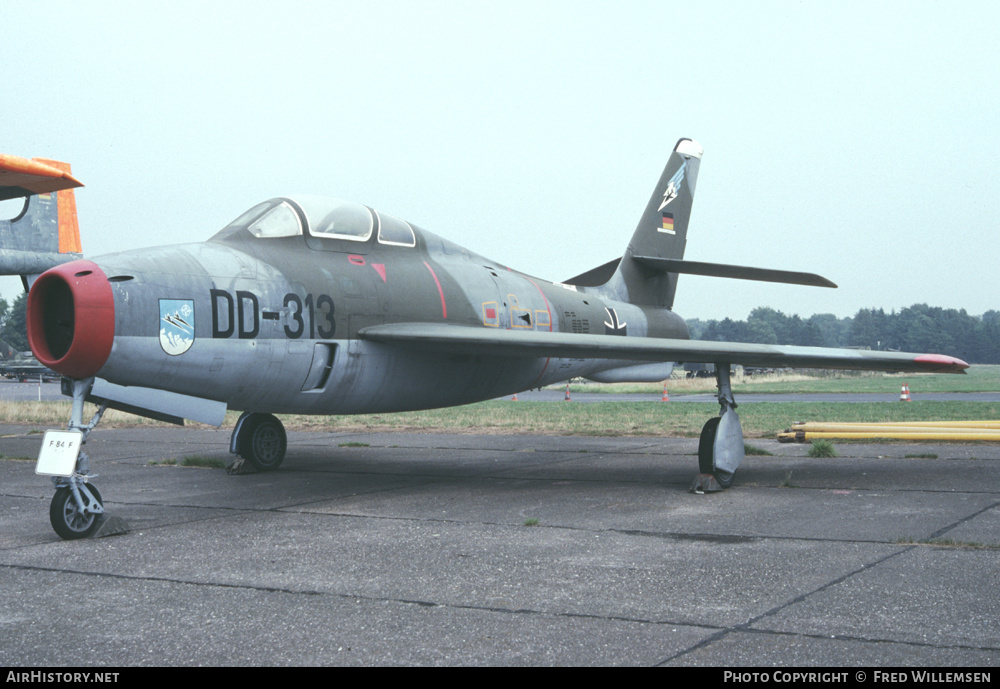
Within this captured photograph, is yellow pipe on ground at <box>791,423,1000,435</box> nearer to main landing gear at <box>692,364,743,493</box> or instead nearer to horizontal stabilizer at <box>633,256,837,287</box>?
horizontal stabilizer at <box>633,256,837,287</box>

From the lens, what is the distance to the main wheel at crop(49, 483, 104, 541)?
631 cm

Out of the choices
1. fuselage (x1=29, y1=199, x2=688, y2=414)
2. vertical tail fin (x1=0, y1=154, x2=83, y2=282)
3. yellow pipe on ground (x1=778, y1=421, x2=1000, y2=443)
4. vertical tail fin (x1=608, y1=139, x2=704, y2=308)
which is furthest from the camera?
vertical tail fin (x1=0, y1=154, x2=83, y2=282)

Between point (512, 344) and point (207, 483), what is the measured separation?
12.8 feet

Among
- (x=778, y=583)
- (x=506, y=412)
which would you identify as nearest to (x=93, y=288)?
(x=778, y=583)

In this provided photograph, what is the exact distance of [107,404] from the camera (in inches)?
283

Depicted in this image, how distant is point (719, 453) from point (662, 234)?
619cm

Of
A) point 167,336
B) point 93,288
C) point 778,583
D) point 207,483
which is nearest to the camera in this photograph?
point 778,583

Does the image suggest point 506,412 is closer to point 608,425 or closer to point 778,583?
point 608,425

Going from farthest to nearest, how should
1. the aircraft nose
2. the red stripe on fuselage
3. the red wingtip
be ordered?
the red stripe on fuselage
the red wingtip
the aircraft nose

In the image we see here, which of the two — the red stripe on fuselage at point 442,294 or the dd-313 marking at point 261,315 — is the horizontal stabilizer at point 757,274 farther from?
the dd-313 marking at point 261,315

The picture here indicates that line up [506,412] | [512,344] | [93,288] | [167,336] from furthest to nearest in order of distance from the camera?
[506,412] → [512,344] → [167,336] → [93,288]

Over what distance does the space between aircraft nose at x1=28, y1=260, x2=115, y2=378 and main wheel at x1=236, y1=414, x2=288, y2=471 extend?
A: 12.5 ft

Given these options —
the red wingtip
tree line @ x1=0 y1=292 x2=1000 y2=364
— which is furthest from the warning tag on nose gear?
tree line @ x1=0 y1=292 x2=1000 y2=364

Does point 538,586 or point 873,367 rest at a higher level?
point 873,367
